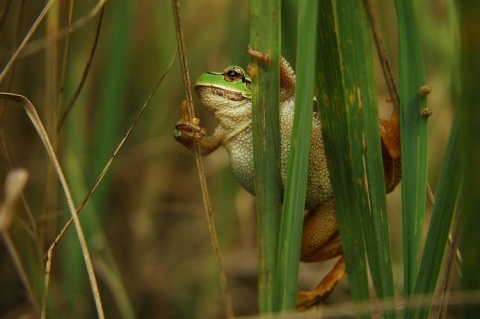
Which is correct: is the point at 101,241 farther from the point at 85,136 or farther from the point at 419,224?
the point at 419,224

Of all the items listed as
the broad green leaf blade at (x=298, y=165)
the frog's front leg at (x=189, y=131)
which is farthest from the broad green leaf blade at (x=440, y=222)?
the frog's front leg at (x=189, y=131)

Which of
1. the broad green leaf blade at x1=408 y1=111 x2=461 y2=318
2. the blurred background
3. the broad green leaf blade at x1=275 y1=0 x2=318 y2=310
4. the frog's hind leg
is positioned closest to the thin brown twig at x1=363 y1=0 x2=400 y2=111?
the broad green leaf blade at x1=275 y1=0 x2=318 y2=310

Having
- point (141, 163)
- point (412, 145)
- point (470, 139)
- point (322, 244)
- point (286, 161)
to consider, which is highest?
point (470, 139)

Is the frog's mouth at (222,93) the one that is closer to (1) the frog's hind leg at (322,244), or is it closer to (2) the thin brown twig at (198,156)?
(2) the thin brown twig at (198,156)

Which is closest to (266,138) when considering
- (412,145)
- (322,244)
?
(412,145)

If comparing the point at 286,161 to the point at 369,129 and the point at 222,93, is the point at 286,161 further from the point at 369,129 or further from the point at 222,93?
the point at 369,129

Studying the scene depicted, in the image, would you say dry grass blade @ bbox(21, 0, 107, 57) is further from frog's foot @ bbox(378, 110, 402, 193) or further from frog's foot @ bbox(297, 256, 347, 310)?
frog's foot @ bbox(297, 256, 347, 310)

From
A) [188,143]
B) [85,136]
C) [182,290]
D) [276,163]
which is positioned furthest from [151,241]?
[276,163]
